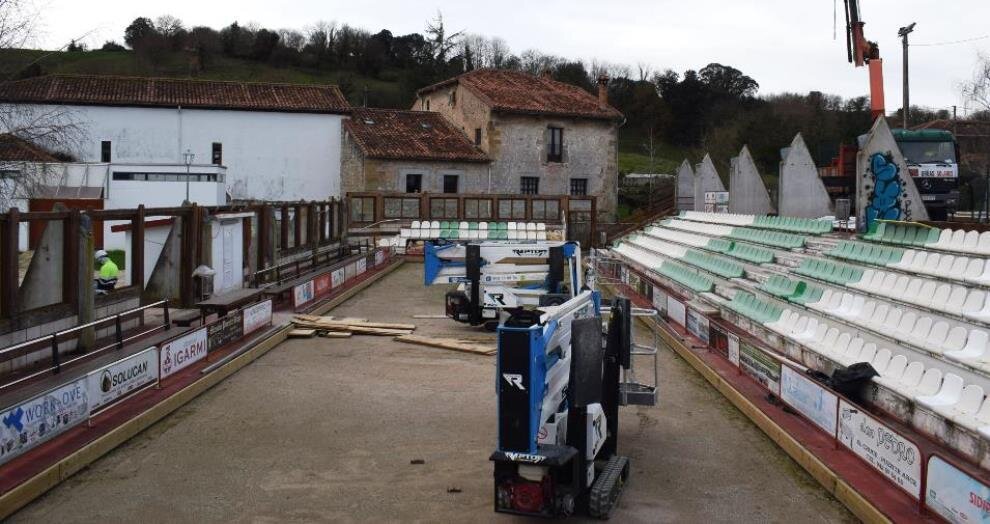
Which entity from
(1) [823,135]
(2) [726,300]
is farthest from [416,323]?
(1) [823,135]

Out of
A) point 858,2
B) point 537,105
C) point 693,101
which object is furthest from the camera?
point 693,101

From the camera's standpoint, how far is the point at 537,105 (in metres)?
49.9

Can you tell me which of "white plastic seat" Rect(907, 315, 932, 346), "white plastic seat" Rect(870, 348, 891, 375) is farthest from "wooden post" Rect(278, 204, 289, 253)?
"white plastic seat" Rect(907, 315, 932, 346)

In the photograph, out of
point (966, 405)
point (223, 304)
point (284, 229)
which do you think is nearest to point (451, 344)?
point (223, 304)

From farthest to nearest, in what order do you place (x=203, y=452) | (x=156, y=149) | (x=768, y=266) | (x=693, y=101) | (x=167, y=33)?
(x=167, y=33), (x=693, y=101), (x=156, y=149), (x=768, y=266), (x=203, y=452)

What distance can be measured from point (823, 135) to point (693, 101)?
2581 cm

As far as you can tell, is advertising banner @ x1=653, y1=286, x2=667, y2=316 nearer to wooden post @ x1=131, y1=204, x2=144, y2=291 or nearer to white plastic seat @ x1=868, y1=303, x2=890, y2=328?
white plastic seat @ x1=868, y1=303, x2=890, y2=328

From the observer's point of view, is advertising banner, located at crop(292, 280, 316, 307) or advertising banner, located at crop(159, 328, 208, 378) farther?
advertising banner, located at crop(292, 280, 316, 307)

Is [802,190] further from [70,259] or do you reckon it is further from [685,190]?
[70,259]

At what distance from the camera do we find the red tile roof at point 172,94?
148 feet

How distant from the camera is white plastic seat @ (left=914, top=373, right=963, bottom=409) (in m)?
10.4

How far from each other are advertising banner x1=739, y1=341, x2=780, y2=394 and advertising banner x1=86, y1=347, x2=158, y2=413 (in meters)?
9.23

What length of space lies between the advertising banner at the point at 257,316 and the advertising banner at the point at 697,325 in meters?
9.35

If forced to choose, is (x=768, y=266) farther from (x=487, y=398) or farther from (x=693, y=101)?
(x=693, y=101)
